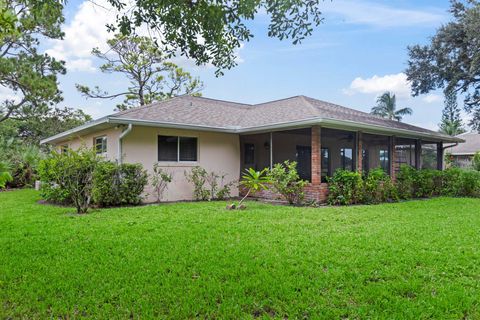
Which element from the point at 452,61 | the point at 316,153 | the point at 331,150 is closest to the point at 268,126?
the point at 316,153

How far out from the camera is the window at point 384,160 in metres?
14.0

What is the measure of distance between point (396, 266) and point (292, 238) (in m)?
1.84

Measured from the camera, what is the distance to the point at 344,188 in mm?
10883

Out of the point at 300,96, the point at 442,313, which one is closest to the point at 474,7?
the point at 300,96

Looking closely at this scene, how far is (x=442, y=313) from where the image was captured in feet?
10.7

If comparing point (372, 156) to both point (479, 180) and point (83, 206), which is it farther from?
point (83, 206)

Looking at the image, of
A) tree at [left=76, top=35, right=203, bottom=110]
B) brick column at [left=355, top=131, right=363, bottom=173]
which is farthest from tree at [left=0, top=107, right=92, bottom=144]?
brick column at [left=355, top=131, right=363, bottom=173]

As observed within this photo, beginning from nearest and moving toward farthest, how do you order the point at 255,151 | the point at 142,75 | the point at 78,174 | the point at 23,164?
1. the point at 78,174
2. the point at 255,151
3. the point at 23,164
4. the point at 142,75

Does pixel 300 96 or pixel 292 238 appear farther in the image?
pixel 300 96

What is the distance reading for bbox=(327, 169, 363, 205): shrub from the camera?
427 inches

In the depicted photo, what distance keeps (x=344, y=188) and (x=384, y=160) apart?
4.68 m

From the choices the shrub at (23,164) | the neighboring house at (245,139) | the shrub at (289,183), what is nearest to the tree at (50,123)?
the shrub at (23,164)

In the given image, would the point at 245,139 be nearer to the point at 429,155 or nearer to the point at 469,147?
the point at 429,155

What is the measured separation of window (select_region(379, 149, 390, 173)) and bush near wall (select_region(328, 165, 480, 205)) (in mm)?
862
